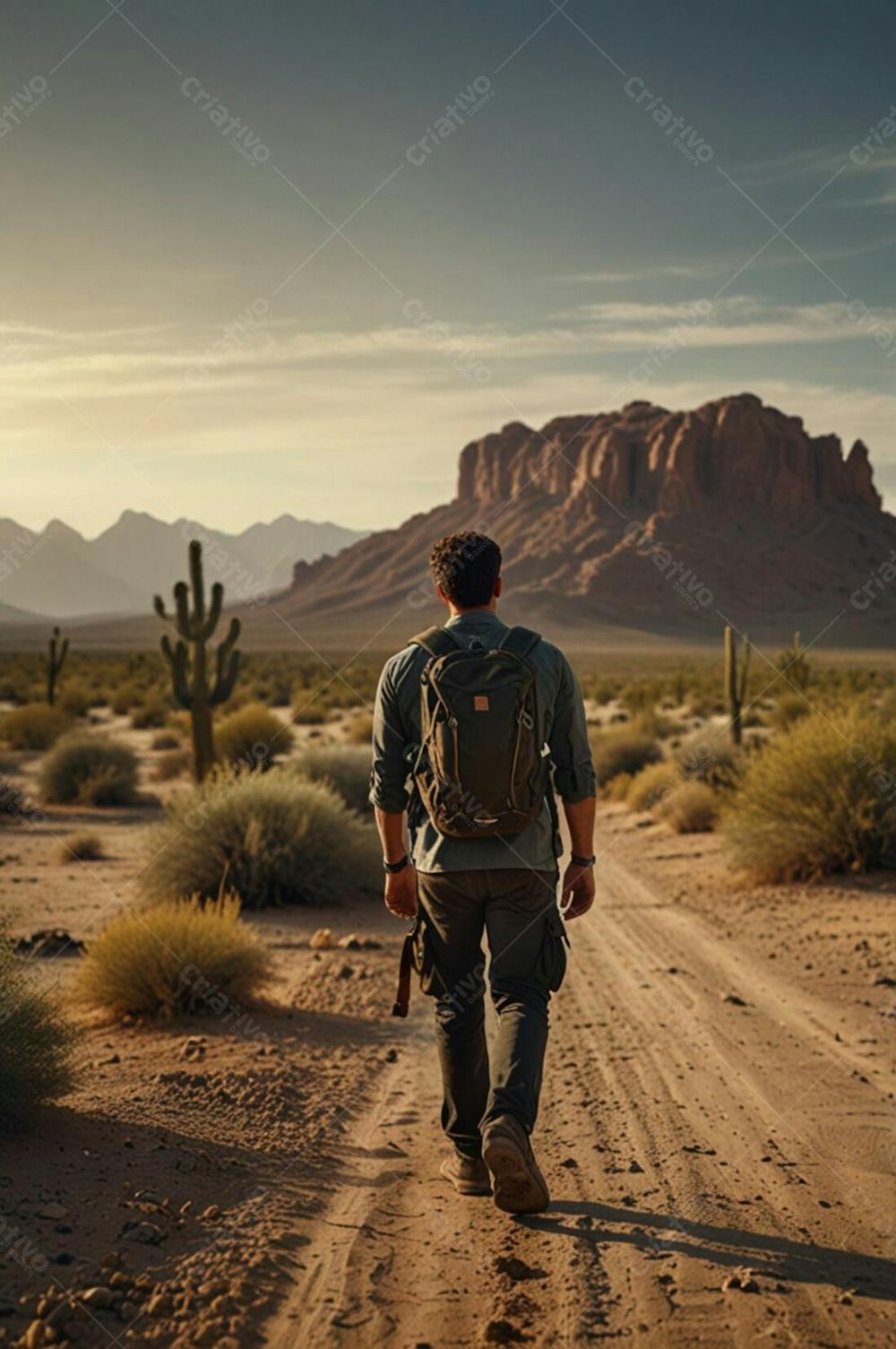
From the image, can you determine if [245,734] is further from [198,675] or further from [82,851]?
[82,851]

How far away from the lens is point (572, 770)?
16.0 feet

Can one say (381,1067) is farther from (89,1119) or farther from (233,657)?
(233,657)

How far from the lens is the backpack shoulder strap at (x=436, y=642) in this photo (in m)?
4.74

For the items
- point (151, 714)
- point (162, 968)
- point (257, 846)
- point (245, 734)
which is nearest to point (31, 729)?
point (151, 714)

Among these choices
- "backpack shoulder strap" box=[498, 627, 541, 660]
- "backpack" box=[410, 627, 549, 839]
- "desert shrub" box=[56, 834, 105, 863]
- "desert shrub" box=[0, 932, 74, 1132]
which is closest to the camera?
"backpack" box=[410, 627, 549, 839]

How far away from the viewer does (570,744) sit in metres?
4.85

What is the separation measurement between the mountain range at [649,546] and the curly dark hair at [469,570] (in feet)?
377

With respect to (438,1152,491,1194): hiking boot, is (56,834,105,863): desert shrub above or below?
below

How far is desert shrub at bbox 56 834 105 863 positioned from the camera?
51.5 ft

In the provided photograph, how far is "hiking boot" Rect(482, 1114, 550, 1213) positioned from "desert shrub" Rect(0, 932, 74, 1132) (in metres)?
2.17

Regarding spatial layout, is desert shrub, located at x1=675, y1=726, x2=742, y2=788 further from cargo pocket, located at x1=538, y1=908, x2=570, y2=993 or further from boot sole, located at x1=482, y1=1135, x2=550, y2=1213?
boot sole, located at x1=482, y1=1135, x2=550, y2=1213

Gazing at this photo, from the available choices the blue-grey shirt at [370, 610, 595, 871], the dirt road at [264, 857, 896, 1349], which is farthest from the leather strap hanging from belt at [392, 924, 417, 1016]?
the dirt road at [264, 857, 896, 1349]

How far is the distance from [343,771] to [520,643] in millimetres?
12694

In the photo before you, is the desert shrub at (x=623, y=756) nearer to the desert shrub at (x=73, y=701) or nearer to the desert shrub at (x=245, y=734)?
the desert shrub at (x=245, y=734)
